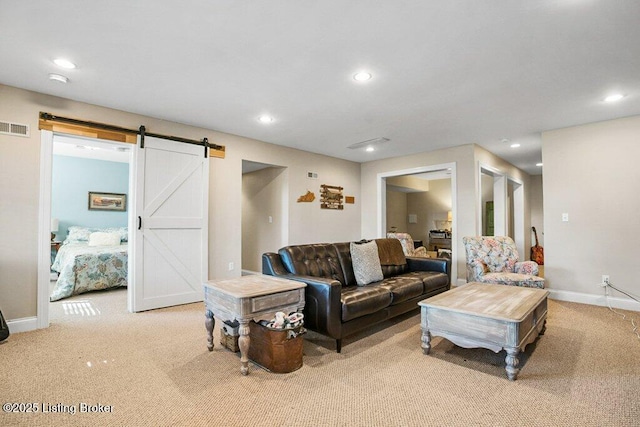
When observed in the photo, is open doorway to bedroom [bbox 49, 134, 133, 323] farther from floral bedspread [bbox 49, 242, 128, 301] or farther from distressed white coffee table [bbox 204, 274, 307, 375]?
distressed white coffee table [bbox 204, 274, 307, 375]

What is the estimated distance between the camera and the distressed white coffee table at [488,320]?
2154 mm

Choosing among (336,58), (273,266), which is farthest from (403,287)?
(336,58)

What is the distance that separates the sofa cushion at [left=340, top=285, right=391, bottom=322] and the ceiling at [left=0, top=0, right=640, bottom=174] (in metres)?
2.05

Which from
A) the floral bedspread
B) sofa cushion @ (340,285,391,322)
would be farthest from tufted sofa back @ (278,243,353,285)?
the floral bedspread

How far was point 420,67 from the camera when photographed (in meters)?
2.74

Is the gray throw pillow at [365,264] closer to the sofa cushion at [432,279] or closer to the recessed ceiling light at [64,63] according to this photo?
the sofa cushion at [432,279]

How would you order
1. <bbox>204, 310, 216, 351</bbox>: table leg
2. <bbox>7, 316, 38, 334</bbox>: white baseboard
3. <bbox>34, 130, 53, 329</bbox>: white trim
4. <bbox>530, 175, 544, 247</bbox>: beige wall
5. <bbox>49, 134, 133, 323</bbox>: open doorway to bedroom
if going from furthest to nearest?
1. <bbox>530, 175, 544, 247</bbox>: beige wall
2. <bbox>49, 134, 133, 323</bbox>: open doorway to bedroom
3. <bbox>34, 130, 53, 329</bbox>: white trim
4. <bbox>7, 316, 38, 334</bbox>: white baseboard
5. <bbox>204, 310, 216, 351</bbox>: table leg

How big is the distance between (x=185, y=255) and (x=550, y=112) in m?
5.09

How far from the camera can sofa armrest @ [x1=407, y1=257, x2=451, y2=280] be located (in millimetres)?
4152

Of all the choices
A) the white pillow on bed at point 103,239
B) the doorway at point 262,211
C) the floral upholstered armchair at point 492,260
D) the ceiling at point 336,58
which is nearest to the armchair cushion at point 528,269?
the floral upholstered armchair at point 492,260

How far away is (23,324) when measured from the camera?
3139 mm

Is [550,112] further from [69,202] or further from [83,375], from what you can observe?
[69,202]

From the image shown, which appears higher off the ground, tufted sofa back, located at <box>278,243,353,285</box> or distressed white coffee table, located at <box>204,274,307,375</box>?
tufted sofa back, located at <box>278,243,353,285</box>

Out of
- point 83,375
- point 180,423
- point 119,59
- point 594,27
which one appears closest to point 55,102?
point 119,59
